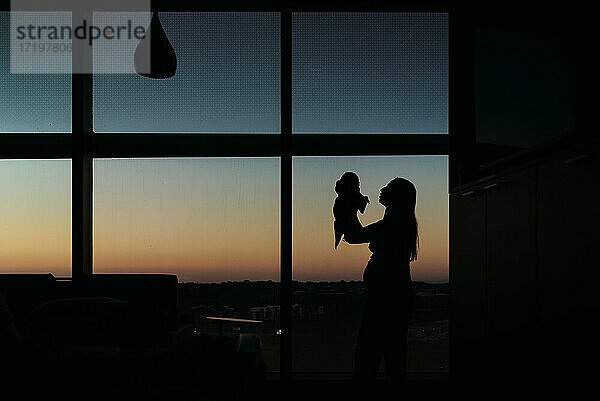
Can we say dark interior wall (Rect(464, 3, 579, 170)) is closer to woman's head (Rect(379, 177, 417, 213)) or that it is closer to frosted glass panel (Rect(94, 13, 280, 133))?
woman's head (Rect(379, 177, 417, 213))

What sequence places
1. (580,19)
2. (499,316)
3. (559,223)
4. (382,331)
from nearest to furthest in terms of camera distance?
(559,223) < (580,19) < (499,316) < (382,331)

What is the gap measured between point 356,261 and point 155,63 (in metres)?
1.89

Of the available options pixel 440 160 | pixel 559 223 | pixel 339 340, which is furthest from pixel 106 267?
pixel 559 223

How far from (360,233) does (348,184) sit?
0.80 m

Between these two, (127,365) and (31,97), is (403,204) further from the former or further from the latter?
(31,97)

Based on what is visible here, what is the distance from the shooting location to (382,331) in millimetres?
3676

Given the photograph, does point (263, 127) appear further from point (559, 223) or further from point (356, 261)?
point (559, 223)

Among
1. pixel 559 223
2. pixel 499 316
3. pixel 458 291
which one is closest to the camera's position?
pixel 559 223

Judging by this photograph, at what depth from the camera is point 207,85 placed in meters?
4.69

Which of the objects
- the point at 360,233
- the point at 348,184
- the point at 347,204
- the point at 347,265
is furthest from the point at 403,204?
the point at 347,265

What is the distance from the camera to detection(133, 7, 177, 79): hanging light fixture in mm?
4043

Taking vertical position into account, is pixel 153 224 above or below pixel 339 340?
above

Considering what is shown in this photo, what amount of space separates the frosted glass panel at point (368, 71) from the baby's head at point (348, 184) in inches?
13.1

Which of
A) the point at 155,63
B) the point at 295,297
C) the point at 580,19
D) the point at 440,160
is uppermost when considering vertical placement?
the point at 155,63
